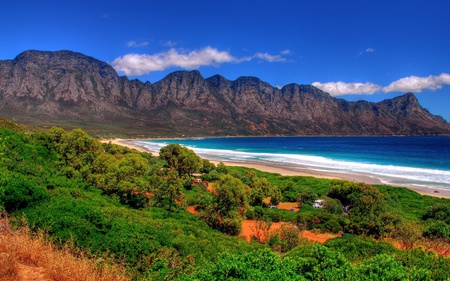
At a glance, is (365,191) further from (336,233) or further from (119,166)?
(119,166)

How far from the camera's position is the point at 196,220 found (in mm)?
17438

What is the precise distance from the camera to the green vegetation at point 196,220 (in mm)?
6391

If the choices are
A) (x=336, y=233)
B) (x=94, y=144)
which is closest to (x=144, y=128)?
(x=94, y=144)

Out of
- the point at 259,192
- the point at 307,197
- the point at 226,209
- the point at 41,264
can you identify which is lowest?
the point at 307,197

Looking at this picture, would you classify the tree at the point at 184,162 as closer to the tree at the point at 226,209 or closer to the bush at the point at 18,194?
the tree at the point at 226,209

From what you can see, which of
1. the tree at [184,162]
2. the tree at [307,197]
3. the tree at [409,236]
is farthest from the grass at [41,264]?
the tree at [184,162]

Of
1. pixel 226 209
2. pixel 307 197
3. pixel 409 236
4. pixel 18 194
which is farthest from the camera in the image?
pixel 307 197

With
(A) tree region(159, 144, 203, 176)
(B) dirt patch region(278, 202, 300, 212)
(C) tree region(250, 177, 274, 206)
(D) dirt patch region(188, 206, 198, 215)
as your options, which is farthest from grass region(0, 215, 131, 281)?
(A) tree region(159, 144, 203, 176)

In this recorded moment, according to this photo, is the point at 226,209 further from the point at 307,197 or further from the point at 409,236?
the point at 307,197

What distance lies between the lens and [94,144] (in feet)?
84.4

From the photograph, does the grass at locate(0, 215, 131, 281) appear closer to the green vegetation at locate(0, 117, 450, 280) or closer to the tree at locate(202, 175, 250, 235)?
the green vegetation at locate(0, 117, 450, 280)

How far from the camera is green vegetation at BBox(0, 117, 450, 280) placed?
252 inches

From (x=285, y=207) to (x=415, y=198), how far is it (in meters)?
13.7

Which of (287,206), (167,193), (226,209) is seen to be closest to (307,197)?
(287,206)
